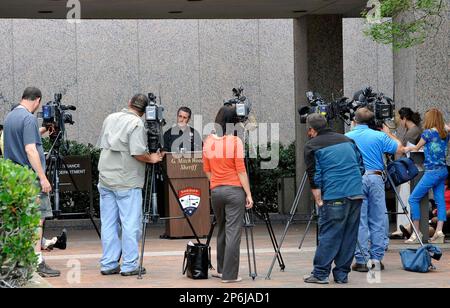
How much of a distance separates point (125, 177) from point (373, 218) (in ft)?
9.76

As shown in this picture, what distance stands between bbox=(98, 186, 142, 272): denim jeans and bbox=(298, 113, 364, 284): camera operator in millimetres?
2152

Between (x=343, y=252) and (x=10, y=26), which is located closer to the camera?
(x=343, y=252)

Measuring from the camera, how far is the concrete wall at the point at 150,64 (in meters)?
24.5

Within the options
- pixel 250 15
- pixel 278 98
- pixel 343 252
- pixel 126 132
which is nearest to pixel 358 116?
pixel 343 252

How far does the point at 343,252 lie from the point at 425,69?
573cm

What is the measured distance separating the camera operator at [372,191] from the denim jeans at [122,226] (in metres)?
2.64

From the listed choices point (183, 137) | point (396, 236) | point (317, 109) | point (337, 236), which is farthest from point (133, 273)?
point (183, 137)

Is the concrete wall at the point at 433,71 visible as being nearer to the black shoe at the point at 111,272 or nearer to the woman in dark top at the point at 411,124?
the woman in dark top at the point at 411,124

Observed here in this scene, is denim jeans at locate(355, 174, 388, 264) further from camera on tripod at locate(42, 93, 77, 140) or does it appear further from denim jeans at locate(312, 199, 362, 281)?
camera on tripod at locate(42, 93, 77, 140)

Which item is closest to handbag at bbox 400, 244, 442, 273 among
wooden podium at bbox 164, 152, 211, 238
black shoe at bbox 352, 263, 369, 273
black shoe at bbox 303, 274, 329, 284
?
black shoe at bbox 352, 263, 369, 273

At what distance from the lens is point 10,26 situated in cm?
2438

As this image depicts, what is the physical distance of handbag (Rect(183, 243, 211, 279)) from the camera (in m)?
12.1

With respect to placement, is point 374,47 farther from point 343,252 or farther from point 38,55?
point 343,252

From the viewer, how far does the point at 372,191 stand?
12.6 m
